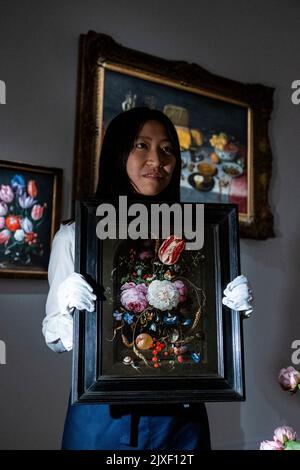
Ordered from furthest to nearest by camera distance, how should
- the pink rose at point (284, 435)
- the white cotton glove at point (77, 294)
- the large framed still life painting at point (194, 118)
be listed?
the large framed still life painting at point (194, 118), the white cotton glove at point (77, 294), the pink rose at point (284, 435)

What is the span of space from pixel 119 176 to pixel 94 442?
0.68m

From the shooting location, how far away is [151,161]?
1232mm

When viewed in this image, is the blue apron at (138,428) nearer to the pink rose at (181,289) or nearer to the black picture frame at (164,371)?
the black picture frame at (164,371)

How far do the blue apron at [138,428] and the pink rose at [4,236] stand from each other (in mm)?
827

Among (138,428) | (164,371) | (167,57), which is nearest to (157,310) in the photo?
(164,371)

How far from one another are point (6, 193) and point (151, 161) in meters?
0.77

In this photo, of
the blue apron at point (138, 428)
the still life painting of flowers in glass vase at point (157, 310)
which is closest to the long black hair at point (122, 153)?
the still life painting of flowers in glass vase at point (157, 310)

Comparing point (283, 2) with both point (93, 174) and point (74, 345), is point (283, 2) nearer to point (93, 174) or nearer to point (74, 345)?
point (93, 174)

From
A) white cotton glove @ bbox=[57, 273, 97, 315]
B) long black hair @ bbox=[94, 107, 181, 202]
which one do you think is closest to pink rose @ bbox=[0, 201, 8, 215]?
long black hair @ bbox=[94, 107, 181, 202]

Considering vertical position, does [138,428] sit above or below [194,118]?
below

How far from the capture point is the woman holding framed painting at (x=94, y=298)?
106cm

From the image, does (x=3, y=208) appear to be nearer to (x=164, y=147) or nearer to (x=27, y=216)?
(x=27, y=216)
